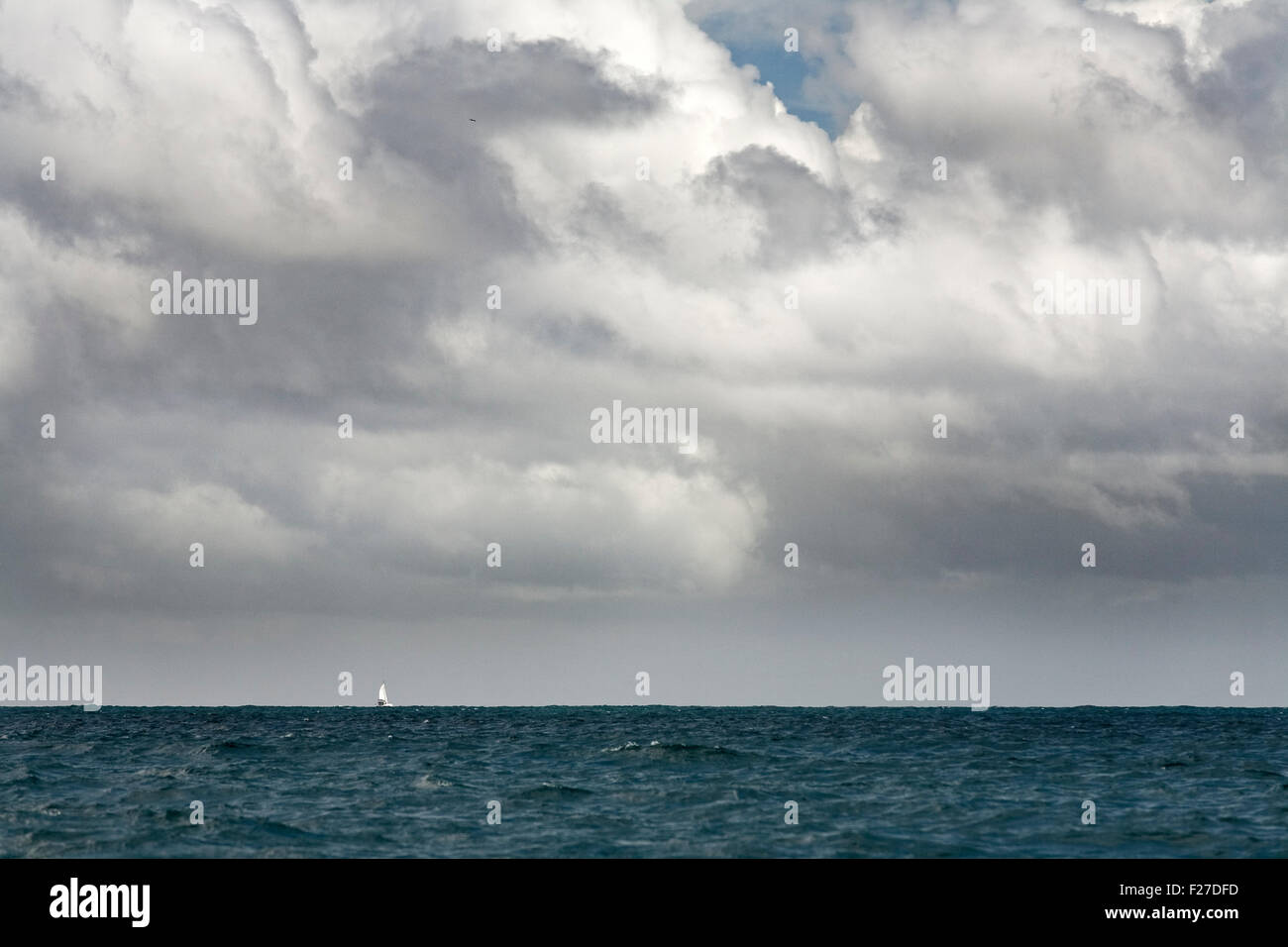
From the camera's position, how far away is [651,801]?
154 ft

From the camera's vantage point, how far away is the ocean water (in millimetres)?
37031

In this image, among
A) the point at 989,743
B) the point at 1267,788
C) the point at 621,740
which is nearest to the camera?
the point at 1267,788

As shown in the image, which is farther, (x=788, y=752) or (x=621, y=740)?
(x=621, y=740)

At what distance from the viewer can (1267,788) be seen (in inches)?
2053

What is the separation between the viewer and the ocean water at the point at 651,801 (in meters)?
37.0

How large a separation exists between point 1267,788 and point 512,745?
4736 centimetres
